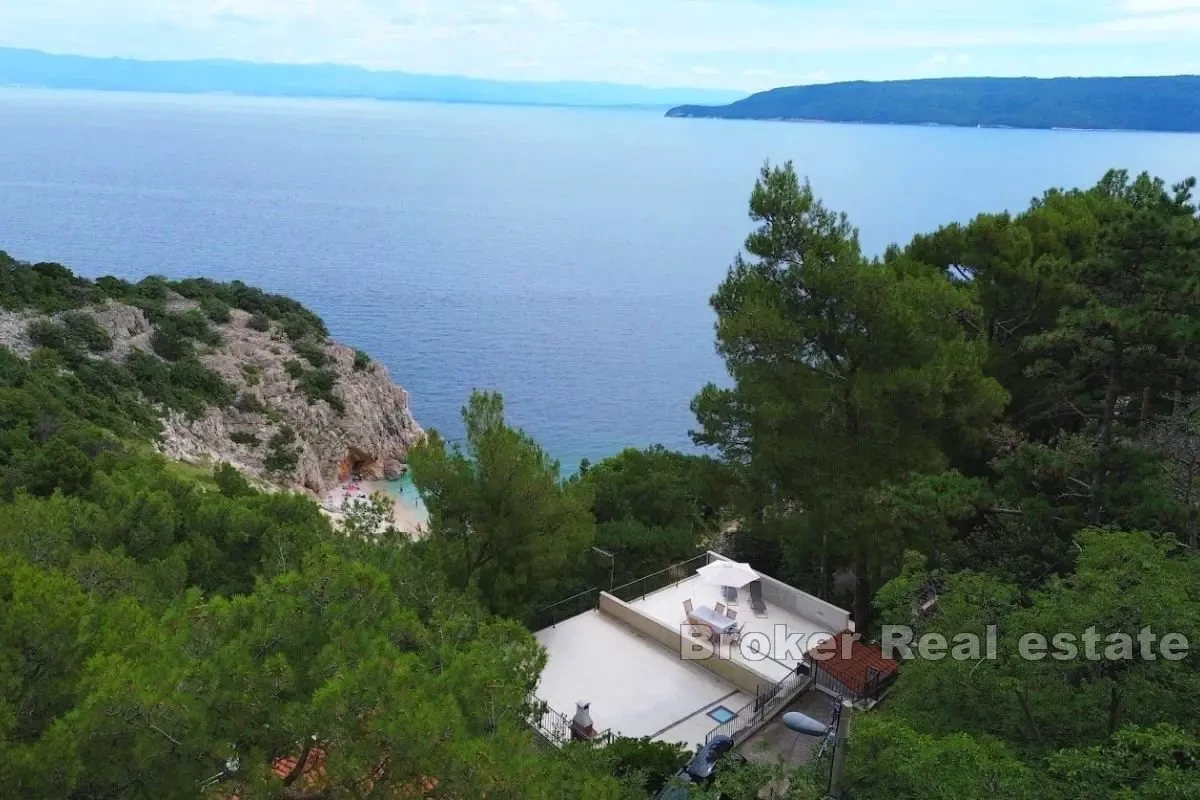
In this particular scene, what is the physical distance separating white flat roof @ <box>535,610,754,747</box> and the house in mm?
15

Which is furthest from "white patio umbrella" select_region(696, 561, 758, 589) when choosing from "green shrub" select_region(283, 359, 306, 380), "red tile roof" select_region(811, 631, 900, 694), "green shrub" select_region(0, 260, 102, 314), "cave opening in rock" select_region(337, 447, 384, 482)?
"green shrub" select_region(0, 260, 102, 314)

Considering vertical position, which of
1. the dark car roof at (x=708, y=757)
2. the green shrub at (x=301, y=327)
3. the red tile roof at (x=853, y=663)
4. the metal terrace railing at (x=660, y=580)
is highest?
the dark car roof at (x=708, y=757)

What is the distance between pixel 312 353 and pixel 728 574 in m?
28.0

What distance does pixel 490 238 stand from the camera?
86000 millimetres

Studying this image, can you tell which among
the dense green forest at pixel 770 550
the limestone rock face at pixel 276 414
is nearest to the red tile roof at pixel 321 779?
the dense green forest at pixel 770 550

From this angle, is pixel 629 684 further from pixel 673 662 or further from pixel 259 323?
pixel 259 323

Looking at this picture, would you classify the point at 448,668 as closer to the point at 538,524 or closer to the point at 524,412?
the point at 538,524

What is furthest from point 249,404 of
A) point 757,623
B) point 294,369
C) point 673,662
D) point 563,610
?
point 757,623

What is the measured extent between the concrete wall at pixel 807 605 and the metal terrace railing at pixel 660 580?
1559 millimetres

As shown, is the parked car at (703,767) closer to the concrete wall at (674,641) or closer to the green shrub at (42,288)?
the concrete wall at (674,641)

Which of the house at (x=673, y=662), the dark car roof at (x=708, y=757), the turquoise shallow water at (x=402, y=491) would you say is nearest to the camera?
the dark car roof at (x=708, y=757)

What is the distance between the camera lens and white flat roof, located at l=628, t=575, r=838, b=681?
12258mm

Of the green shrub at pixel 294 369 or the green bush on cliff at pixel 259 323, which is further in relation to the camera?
the green bush on cliff at pixel 259 323

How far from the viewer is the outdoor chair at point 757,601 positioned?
13.4 metres
